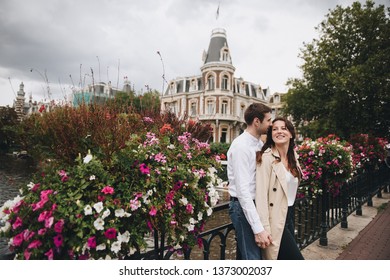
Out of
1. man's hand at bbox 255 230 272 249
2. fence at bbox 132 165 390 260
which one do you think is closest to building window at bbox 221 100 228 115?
fence at bbox 132 165 390 260

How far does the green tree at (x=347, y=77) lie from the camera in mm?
10781

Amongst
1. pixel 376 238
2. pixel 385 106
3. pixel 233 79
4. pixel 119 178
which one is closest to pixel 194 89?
pixel 233 79

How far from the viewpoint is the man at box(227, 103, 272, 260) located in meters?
2.03

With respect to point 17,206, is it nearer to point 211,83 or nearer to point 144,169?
point 144,169

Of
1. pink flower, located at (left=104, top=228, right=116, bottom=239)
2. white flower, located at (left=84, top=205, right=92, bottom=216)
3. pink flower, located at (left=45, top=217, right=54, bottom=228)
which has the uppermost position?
white flower, located at (left=84, top=205, right=92, bottom=216)

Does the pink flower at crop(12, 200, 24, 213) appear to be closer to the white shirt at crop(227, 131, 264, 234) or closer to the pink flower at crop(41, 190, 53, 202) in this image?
the pink flower at crop(41, 190, 53, 202)

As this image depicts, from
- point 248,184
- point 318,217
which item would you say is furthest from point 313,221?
point 248,184

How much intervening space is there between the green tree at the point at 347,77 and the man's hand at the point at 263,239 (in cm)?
1058

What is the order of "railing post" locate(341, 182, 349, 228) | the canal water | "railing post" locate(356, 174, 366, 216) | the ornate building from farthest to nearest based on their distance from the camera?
1. the ornate building
2. "railing post" locate(356, 174, 366, 216)
3. "railing post" locate(341, 182, 349, 228)
4. the canal water

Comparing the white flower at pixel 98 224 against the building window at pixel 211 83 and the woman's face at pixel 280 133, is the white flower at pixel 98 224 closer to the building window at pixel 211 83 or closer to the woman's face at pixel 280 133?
the woman's face at pixel 280 133

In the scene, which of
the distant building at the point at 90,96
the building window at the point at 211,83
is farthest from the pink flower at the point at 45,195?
the building window at the point at 211,83

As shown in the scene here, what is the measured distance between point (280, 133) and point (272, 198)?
1.87 ft

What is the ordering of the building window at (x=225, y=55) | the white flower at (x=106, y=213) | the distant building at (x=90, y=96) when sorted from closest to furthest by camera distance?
the white flower at (x=106, y=213) → the distant building at (x=90, y=96) → the building window at (x=225, y=55)
